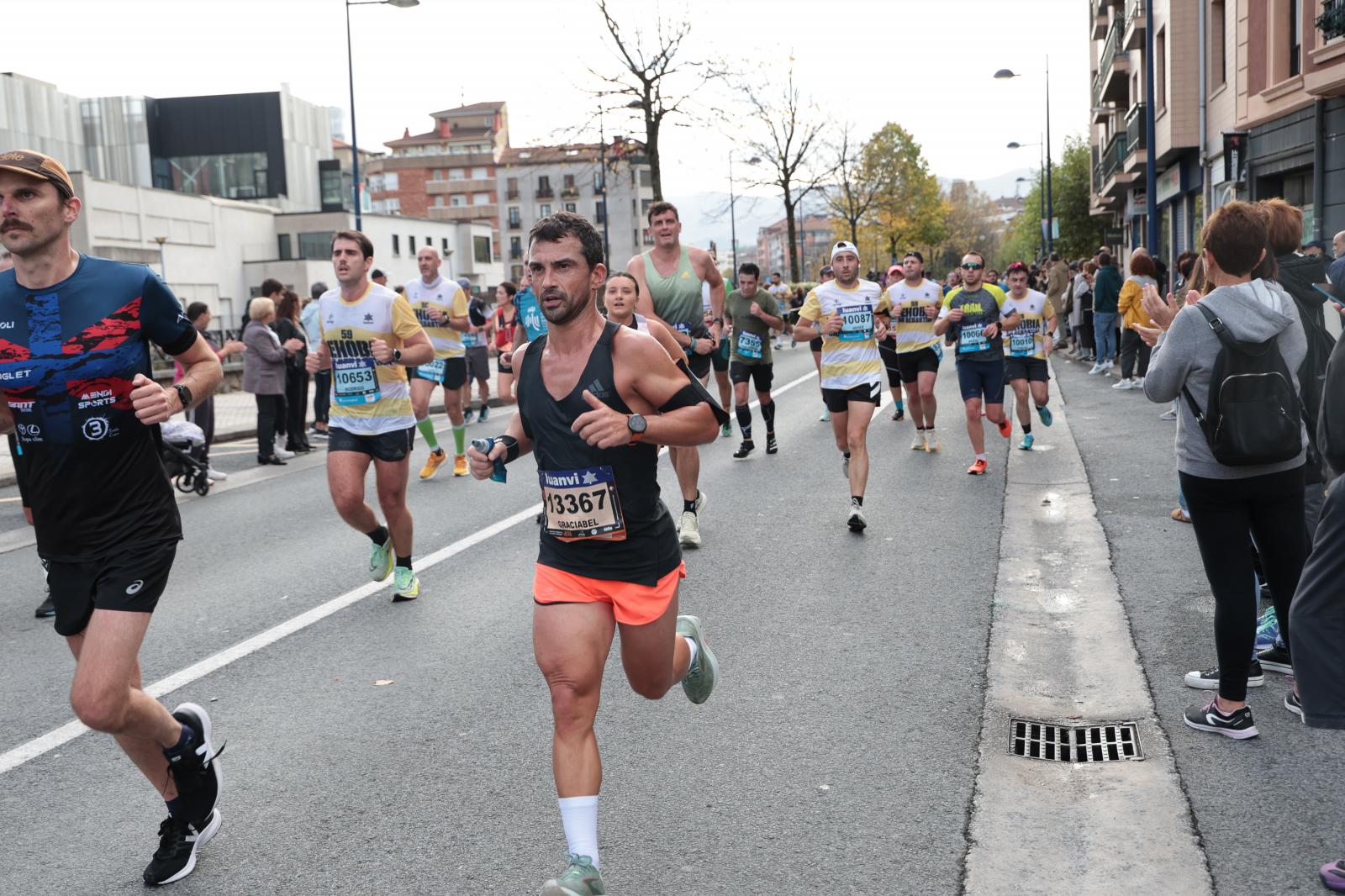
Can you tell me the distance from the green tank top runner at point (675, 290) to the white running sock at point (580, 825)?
614cm

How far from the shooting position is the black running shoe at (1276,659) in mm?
5449

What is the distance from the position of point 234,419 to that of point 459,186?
10576 centimetres

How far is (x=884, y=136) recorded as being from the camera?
222 ft

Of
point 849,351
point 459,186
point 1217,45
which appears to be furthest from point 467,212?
point 849,351

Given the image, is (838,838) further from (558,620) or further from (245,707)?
(245,707)

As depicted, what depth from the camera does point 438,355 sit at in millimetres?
13008

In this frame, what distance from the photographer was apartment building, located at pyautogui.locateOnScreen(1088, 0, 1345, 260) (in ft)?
63.5

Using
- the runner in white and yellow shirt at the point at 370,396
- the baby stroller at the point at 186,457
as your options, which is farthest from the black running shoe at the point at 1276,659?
the baby stroller at the point at 186,457

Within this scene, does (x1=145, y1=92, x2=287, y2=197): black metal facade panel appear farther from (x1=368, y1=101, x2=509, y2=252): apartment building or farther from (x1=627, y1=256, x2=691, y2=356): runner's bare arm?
(x1=627, y1=256, x2=691, y2=356): runner's bare arm

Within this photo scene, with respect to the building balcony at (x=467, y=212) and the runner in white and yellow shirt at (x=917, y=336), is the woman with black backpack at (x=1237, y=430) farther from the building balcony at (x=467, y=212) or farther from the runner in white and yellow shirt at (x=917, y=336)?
the building balcony at (x=467, y=212)

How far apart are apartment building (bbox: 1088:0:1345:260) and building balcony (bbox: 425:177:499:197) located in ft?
283

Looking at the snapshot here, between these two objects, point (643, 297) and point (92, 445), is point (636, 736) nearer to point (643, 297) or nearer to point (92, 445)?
point (92, 445)

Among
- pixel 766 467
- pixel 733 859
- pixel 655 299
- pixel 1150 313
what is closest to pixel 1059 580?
pixel 1150 313

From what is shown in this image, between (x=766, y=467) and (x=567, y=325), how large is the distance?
8951 mm
